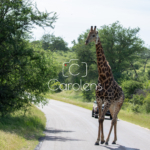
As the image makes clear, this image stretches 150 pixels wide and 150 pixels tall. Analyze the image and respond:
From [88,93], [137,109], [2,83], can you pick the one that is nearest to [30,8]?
[2,83]

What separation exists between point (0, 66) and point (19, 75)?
1344mm

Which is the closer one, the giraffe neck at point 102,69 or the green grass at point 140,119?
the giraffe neck at point 102,69

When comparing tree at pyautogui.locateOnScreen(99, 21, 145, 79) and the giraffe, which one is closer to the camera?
the giraffe

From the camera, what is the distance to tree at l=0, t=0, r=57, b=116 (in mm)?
14375

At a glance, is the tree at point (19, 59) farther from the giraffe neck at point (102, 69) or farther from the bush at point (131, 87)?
the bush at point (131, 87)

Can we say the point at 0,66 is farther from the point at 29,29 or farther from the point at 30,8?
the point at 30,8

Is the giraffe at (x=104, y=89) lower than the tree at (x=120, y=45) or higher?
lower

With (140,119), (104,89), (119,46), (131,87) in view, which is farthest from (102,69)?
(119,46)

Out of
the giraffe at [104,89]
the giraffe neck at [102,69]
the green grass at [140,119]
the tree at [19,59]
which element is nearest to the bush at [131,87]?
the green grass at [140,119]

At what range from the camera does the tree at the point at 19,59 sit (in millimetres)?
14375

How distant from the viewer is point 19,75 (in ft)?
52.1

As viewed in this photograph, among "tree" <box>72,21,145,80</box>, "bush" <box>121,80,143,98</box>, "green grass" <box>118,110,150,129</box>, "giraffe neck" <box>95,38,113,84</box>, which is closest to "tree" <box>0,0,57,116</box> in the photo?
"giraffe neck" <box>95,38,113,84</box>

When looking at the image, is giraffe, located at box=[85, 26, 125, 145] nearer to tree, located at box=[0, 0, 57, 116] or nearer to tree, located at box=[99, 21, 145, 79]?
tree, located at box=[0, 0, 57, 116]

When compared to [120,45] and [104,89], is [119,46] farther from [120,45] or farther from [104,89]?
[104,89]
